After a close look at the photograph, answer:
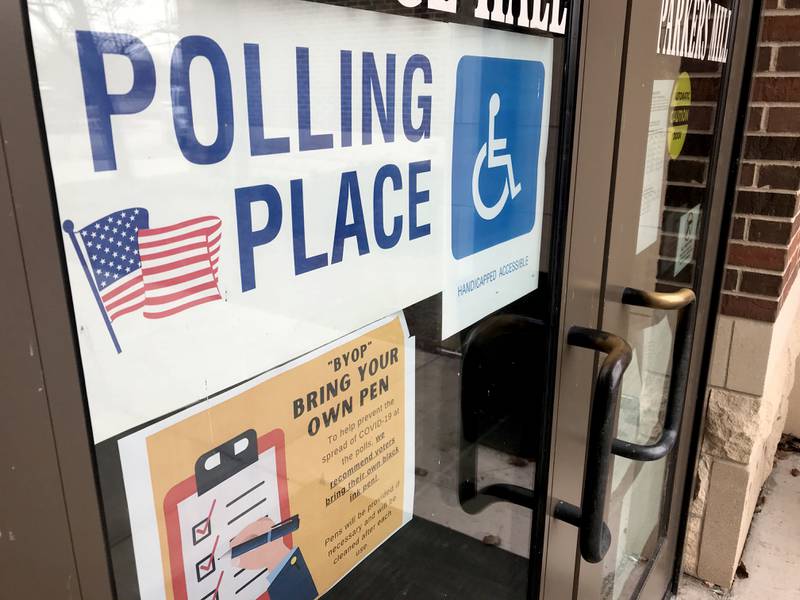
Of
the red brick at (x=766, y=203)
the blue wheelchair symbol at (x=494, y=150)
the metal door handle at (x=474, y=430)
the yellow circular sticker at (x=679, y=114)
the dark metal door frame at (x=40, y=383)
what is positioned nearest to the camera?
the dark metal door frame at (x=40, y=383)

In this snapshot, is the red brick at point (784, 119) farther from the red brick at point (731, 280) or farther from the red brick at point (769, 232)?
the red brick at point (731, 280)

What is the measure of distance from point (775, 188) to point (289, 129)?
2.22 meters

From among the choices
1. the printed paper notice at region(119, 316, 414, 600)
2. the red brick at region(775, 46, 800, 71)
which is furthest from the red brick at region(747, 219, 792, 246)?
the printed paper notice at region(119, 316, 414, 600)

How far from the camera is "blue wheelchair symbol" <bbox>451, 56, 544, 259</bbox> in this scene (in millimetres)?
953

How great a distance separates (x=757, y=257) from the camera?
2.45 metres

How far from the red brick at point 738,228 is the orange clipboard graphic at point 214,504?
2.18 m

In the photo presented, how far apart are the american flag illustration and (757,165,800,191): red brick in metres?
2.29

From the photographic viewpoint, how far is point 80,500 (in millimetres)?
521

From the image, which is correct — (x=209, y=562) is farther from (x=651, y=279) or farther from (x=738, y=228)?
(x=738, y=228)

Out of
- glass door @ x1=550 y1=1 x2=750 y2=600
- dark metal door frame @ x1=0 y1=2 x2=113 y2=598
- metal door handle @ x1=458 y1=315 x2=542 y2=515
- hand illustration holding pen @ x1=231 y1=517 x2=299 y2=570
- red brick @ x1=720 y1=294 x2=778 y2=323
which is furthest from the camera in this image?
red brick @ x1=720 y1=294 x2=778 y2=323

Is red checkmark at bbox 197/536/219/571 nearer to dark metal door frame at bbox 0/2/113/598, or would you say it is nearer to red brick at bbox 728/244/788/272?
dark metal door frame at bbox 0/2/113/598

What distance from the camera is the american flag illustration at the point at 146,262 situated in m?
0.52

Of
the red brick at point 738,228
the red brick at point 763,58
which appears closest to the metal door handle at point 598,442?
the red brick at point 738,228

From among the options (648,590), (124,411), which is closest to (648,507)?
(648,590)
